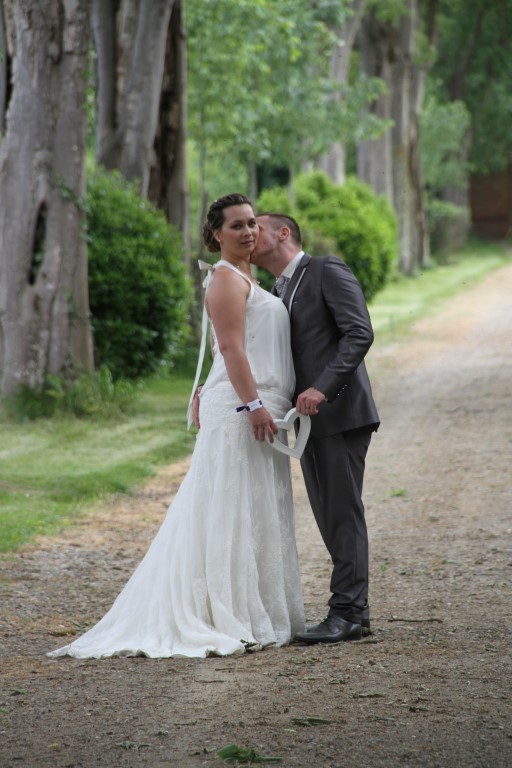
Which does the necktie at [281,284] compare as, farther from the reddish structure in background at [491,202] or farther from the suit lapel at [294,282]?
the reddish structure in background at [491,202]

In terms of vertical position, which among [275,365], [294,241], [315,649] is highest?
[294,241]

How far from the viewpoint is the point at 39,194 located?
13203mm

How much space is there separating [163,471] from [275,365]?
563 centimetres

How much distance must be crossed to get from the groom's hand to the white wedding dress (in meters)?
0.26

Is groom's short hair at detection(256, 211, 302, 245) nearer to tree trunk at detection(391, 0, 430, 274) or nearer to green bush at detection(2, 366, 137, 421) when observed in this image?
green bush at detection(2, 366, 137, 421)

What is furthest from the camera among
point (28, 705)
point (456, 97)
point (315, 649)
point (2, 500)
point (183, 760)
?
point (456, 97)

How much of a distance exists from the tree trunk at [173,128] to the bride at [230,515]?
1180 centimetres

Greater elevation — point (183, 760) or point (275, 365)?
point (275, 365)

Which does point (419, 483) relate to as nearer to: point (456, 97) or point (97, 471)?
point (97, 471)

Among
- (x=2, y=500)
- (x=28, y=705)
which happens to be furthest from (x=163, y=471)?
(x=28, y=705)

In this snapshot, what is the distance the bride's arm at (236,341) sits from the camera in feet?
19.4

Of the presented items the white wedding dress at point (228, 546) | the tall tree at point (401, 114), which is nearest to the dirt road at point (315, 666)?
the white wedding dress at point (228, 546)

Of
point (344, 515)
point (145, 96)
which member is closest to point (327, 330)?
point (344, 515)

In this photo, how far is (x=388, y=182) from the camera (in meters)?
38.7
